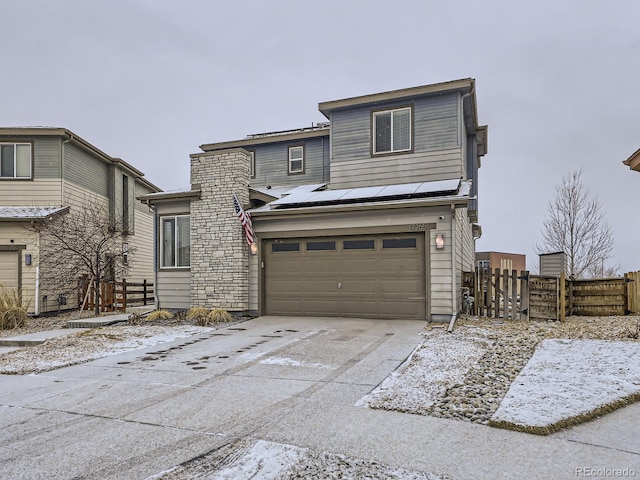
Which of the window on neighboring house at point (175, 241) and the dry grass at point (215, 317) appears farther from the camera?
the window on neighboring house at point (175, 241)

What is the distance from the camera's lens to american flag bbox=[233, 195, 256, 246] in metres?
11.0

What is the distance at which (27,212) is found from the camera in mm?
14570

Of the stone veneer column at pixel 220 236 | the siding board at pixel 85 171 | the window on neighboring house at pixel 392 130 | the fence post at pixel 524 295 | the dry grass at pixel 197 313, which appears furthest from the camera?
the siding board at pixel 85 171

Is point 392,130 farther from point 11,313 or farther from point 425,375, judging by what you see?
point 11,313

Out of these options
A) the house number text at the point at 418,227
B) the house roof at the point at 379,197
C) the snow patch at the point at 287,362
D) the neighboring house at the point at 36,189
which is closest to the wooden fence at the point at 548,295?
the house number text at the point at 418,227

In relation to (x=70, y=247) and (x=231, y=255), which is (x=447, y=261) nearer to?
(x=231, y=255)

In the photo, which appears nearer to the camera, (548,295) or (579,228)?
(548,295)

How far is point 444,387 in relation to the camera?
5059 millimetres

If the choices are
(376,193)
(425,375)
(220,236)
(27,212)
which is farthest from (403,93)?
(27,212)

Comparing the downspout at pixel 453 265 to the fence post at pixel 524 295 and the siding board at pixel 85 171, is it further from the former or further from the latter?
the siding board at pixel 85 171

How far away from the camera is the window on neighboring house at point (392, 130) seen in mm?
13422

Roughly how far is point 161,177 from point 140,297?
51.7 m

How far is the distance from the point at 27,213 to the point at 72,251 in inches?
75.4

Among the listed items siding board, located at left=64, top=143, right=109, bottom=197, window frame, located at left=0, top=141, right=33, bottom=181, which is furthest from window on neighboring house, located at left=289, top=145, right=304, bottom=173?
window frame, located at left=0, top=141, right=33, bottom=181
